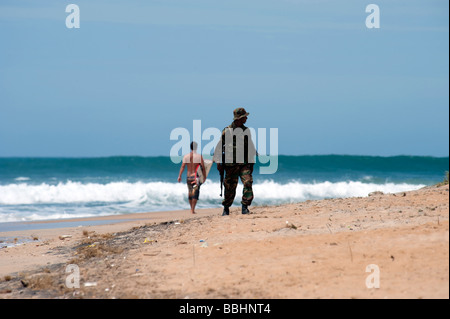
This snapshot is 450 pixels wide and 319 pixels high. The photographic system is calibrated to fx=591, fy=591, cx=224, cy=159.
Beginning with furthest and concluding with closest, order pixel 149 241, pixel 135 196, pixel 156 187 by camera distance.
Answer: pixel 156 187, pixel 135 196, pixel 149 241

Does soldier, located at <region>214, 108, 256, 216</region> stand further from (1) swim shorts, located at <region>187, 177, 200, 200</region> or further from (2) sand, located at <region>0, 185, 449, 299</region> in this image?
(1) swim shorts, located at <region>187, 177, 200, 200</region>

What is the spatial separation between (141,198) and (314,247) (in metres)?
21.6

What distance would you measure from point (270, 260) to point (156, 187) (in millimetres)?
26583

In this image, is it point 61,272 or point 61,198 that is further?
point 61,198

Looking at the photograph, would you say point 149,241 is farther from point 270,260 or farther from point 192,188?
point 192,188

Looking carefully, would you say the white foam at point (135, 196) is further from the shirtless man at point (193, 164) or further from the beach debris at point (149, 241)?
the beach debris at point (149, 241)

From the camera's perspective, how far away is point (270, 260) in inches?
282

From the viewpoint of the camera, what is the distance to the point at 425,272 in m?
6.00

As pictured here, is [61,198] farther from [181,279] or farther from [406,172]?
[406,172]

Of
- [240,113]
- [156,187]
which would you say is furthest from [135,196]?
[240,113]

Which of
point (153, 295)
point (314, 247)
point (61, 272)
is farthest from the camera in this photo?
point (61, 272)

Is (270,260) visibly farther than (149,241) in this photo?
No

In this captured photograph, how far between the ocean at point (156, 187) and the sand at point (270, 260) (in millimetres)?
10350
